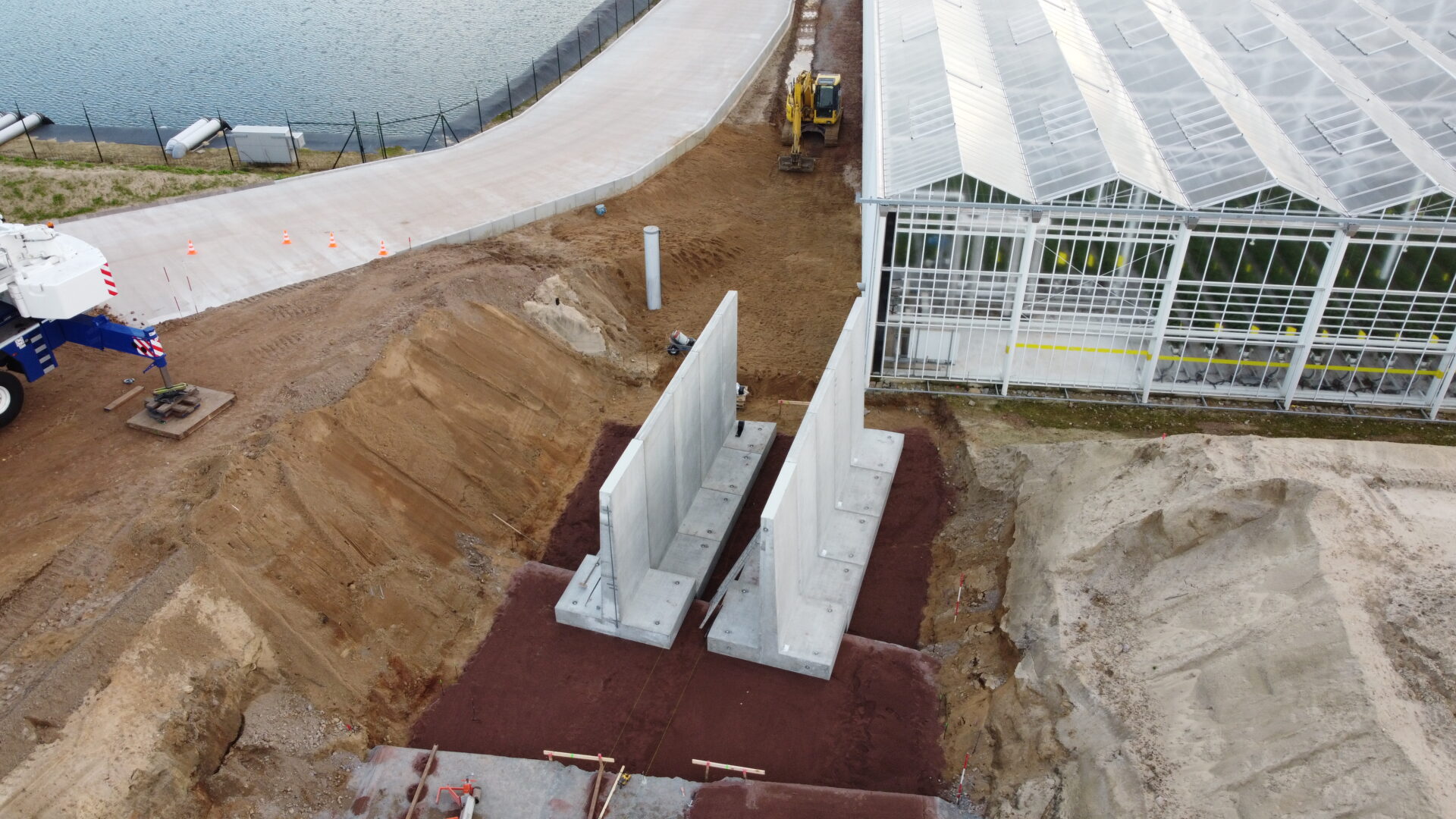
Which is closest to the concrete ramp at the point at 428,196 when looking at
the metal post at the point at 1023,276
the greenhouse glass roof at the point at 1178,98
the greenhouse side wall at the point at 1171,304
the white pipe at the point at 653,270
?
the white pipe at the point at 653,270

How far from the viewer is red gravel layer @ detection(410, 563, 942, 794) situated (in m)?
14.5

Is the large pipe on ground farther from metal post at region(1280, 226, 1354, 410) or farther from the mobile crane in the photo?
metal post at region(1280, 226, 1354, 410)

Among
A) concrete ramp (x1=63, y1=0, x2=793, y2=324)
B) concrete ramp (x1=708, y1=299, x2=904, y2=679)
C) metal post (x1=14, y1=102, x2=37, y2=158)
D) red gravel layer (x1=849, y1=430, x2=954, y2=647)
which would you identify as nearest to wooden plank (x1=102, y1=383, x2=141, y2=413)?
concrete ramp (x1=63, y1=0, x2=793, y2=324)

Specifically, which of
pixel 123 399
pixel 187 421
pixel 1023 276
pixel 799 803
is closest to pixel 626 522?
pixel 799 803

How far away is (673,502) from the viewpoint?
18.2m

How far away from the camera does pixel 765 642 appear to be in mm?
15680

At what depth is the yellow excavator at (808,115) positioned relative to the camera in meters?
33.3

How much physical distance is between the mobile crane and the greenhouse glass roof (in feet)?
49.6

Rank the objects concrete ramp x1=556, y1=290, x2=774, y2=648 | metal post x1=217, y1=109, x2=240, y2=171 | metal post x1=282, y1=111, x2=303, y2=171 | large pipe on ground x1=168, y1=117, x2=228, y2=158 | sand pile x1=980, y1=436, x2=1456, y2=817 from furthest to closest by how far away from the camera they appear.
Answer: large pipe on ground x1=168, y1=117, x2=228, y2=158, metal post x1=217, y1=109, x2=240, y2=171, metal post x1=282, y1=111, x2=303, y2=171, concrete ramp x1=556, y1=290, x2=774, y2=648, sand pile x1=980, y1=436, x2=1456, y2=817

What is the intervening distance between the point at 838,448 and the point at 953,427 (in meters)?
4.00

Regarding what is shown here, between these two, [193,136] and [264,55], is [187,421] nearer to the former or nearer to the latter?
[193,136]

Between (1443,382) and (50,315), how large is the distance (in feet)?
92.1

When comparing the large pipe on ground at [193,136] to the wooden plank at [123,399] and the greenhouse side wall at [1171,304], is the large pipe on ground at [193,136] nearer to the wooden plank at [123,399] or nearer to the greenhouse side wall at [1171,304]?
the wooden plank at [123,399]

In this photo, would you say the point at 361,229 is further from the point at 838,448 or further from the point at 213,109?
the point at 213,109
